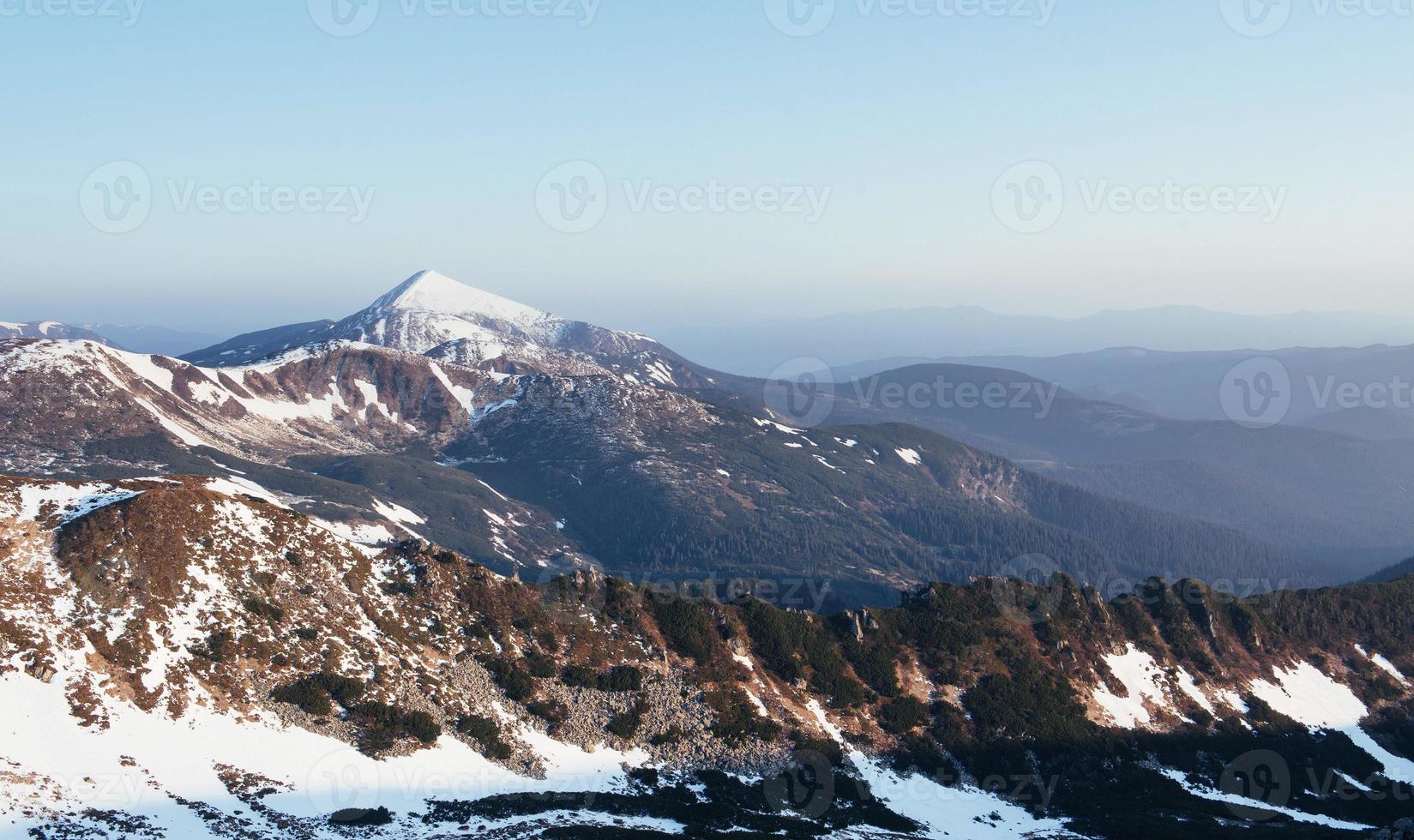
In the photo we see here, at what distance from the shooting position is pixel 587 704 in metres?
84.5

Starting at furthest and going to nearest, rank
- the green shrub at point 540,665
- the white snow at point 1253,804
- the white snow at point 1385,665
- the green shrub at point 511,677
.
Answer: the white snow at point 1385,665 < the white snow at point 1253,804 < the green shrub at point 540,665 < the green shrub at point 511,677

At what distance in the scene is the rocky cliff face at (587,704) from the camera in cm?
6456

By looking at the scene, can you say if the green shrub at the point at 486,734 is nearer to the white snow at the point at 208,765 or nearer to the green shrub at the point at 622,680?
the white snow at the point at 208,765

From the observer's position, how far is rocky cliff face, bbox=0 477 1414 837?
64.6 metres

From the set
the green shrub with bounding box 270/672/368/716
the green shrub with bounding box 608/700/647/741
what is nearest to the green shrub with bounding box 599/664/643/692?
the green shrub with bounding box 608/700/647/741

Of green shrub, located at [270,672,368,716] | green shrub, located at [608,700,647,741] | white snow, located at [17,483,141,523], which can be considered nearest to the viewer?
green shrub, located at [270,672,368,716]

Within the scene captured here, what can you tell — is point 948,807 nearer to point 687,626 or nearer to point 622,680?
point 687,626

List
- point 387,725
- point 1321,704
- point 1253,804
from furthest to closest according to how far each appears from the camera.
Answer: point 1321,704
point 1253,804
point 387,725

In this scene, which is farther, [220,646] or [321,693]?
[220,646]

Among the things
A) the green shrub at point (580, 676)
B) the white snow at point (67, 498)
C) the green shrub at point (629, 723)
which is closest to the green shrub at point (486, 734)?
the green shrub at point (580, 676)

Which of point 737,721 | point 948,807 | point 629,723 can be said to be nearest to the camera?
point 629,723

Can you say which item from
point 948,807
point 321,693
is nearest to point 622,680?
point 321,693

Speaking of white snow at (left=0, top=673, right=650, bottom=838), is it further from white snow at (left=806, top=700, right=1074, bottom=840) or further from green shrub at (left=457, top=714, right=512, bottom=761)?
white snow at (left=806, top=700, right=1074, bottom=840)

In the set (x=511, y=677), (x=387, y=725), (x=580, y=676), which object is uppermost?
(x=511, y=677)
